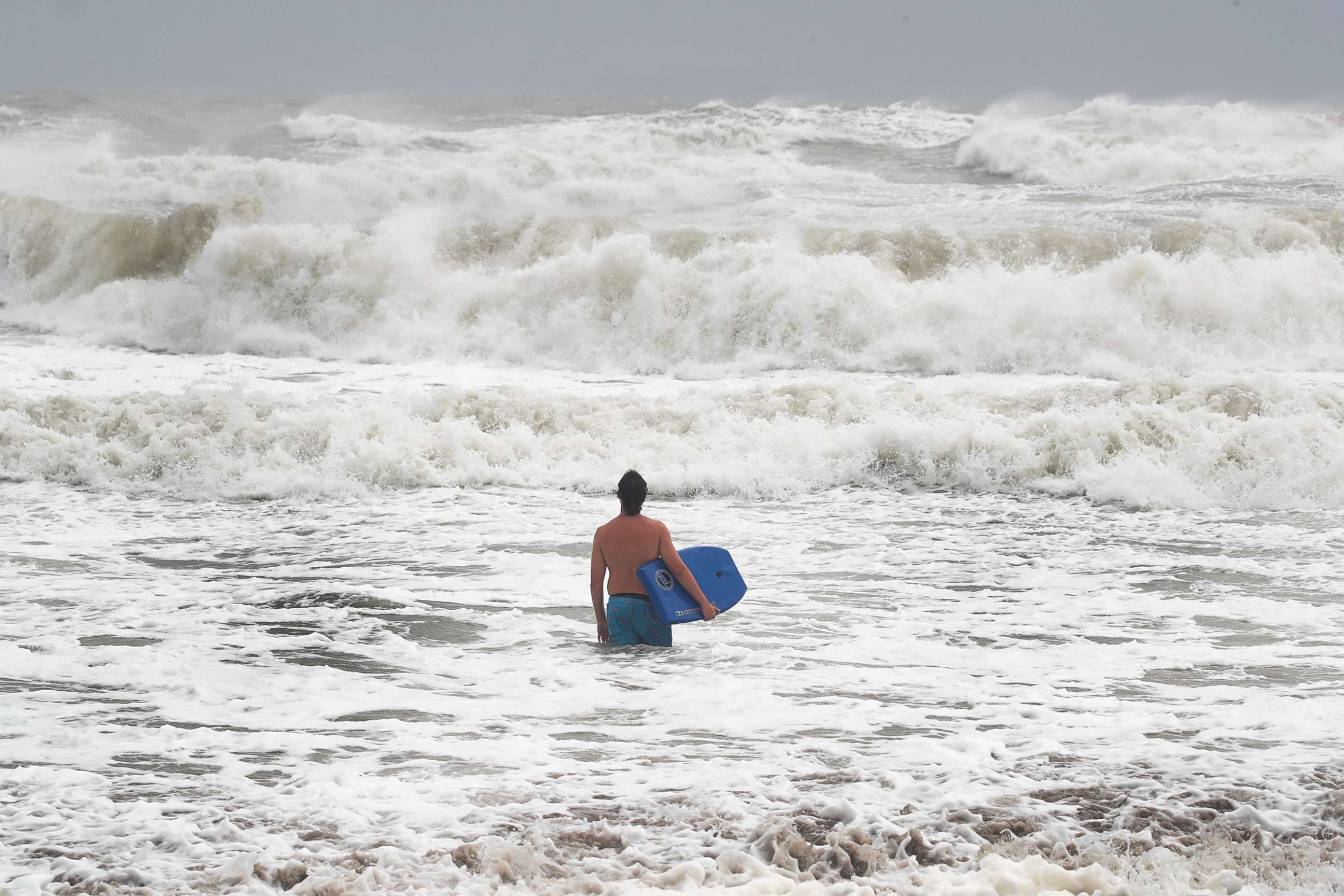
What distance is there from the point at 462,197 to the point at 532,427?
11285 millimetres

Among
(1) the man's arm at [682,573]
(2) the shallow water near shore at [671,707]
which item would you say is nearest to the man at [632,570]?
(1) the man's arm at [682,573]

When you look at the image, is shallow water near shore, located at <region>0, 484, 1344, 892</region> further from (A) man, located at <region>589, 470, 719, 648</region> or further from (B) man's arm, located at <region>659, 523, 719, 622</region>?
(B) man's arm, located at <region>659, 523, 719, 622</region>

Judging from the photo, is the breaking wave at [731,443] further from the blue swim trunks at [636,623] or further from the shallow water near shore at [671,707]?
the blue swim trunks at [636,623]

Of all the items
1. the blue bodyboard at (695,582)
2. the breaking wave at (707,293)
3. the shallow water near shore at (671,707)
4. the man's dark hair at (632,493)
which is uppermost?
the breaking wave at (707,293)

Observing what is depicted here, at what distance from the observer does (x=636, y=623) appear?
18.6 feet

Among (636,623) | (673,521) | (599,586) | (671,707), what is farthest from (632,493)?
(673,521)

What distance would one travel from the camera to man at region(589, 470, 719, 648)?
18.1 ft

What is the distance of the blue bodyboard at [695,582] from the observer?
554cm

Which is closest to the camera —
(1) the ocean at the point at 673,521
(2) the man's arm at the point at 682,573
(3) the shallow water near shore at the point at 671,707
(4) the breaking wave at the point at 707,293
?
(3) the shallow water near shore at the point at 671,707

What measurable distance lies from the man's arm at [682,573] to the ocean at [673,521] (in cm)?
37

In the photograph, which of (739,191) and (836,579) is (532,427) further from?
(739,191)

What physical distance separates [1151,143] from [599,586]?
24.6 m

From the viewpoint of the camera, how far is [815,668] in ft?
17.6

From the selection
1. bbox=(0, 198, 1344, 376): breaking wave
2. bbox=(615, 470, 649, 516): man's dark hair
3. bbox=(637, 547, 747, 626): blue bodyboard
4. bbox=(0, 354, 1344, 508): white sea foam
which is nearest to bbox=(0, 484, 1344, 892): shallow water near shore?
bbox=(637, 547, 747, 626): blue bodyboard
